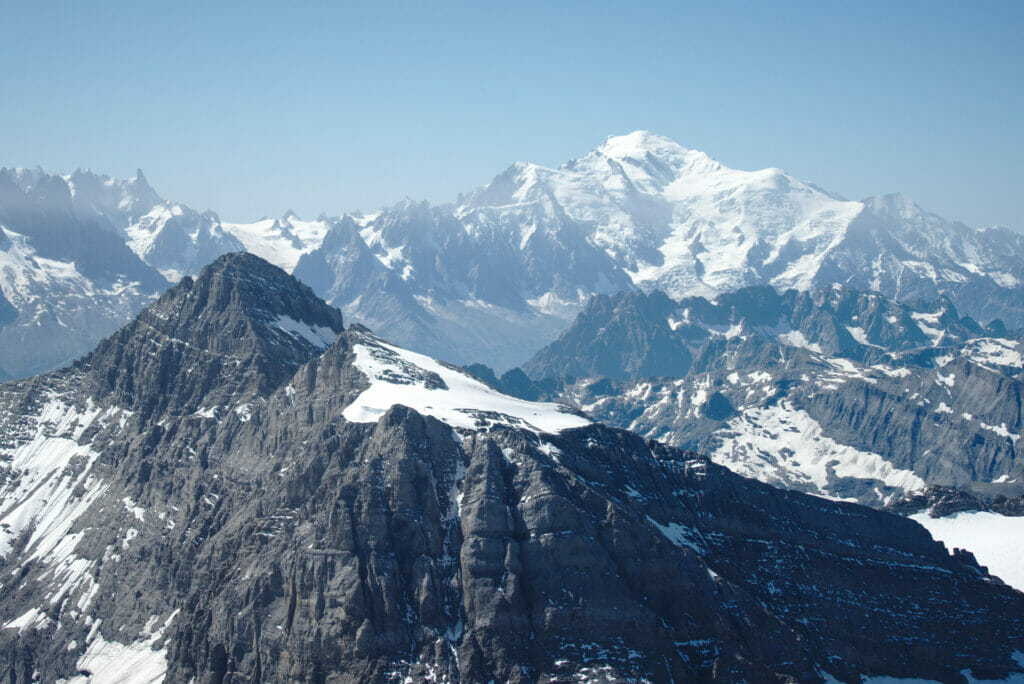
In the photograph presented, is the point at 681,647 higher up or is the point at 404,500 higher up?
the point at 404,500

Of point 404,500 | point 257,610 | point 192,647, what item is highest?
point 404,500

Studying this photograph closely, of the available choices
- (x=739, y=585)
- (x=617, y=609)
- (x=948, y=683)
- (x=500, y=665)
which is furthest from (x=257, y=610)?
(x=948, y=683)

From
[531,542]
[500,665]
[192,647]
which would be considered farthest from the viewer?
[192,647]

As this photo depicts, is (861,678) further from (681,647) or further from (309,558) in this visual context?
(309,558)

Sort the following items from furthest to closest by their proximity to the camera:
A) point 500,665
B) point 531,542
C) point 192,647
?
point 192,647
point 531,542
point 500,665

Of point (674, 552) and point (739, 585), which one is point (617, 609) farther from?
point (739, 585)

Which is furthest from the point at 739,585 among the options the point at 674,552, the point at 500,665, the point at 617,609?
the point at 500,665

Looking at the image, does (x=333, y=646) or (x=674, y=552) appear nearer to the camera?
(x=333, y=646)

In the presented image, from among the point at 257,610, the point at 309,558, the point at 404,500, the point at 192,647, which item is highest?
the point at 404,500

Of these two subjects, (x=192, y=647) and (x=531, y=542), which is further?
(x=192, y=647)
